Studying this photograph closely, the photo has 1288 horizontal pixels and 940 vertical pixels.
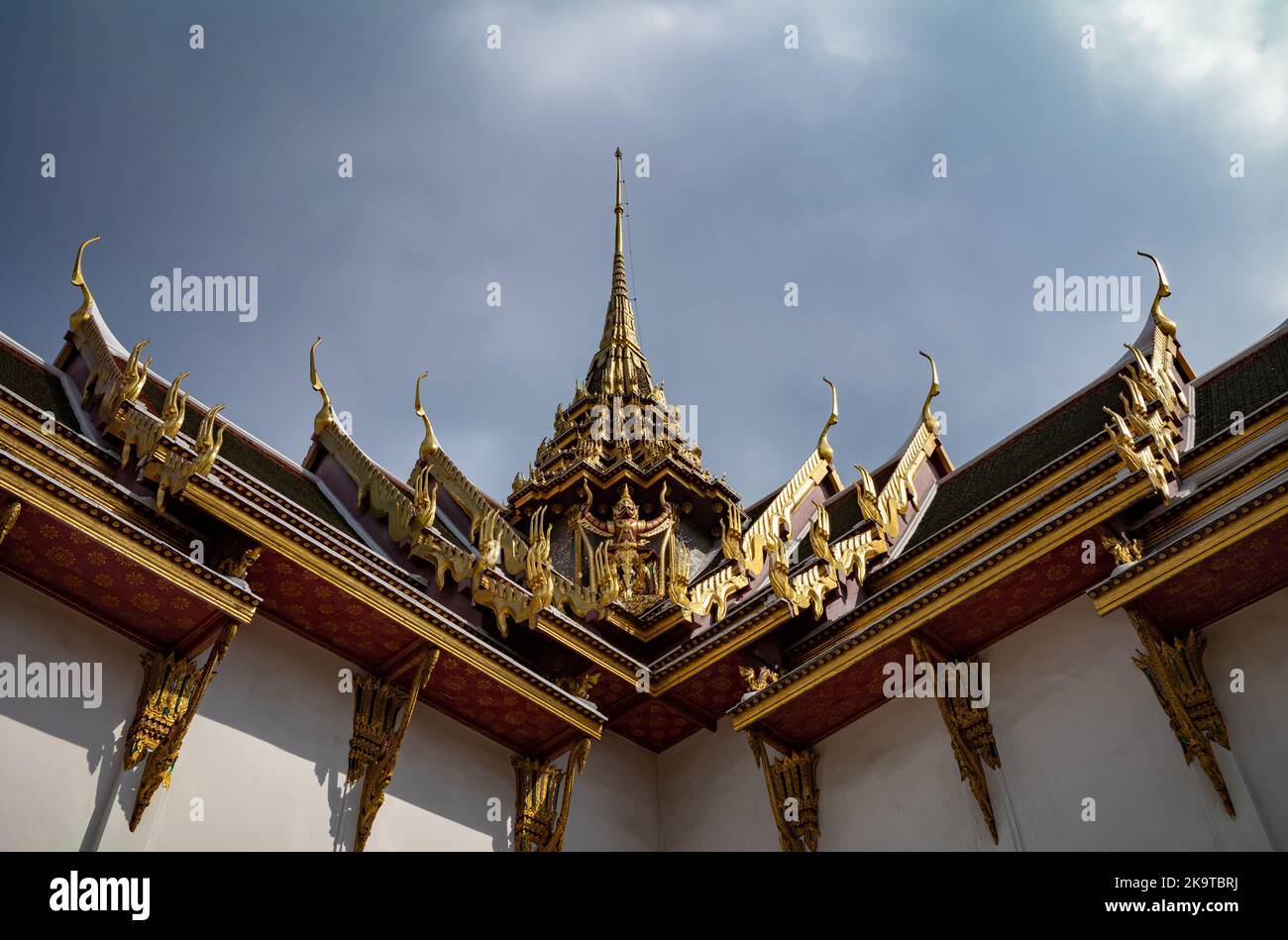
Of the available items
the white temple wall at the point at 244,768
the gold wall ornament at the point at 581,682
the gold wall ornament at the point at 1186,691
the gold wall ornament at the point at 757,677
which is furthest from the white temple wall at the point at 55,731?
the gold wall ornament at the point at 1186,691

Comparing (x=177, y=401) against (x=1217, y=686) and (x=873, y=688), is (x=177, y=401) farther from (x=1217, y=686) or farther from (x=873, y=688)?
(x=1217, y=686)

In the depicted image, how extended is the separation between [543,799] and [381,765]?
1.59 m

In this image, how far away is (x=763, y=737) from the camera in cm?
1130

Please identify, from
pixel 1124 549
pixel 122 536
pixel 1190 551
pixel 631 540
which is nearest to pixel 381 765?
pixel 122 536

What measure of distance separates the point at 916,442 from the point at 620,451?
4.60 meters

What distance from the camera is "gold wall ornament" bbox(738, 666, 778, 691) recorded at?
11469mm

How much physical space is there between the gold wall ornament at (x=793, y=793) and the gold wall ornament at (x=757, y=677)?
411 millimetres

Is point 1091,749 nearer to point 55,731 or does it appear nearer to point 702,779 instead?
point 702,779

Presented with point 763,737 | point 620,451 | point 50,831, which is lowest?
point 50,831

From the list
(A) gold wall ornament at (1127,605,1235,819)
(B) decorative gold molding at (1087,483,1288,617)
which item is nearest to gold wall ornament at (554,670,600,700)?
(B) decorative gold molding at (1087,483,1288,617)

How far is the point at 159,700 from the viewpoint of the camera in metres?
8.91

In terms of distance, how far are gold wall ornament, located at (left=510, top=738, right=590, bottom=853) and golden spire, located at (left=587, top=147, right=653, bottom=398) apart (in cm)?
1049

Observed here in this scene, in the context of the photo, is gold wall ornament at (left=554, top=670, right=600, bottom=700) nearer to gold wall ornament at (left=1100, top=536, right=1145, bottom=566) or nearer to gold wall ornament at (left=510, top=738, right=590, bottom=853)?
gold wall ornament at (left=510, top=738, right=590, bottom=853)
